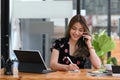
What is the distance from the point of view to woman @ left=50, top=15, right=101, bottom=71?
3.06 meters

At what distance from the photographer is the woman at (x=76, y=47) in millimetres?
3062

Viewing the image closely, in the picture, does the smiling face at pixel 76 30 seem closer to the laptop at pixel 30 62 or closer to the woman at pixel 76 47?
the woman at pixel 76 47

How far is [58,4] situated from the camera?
14.7 ft

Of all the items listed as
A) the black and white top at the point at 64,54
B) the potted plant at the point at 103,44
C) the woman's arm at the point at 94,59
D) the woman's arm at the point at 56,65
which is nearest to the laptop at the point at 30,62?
the woman's arm at the point at 56,65

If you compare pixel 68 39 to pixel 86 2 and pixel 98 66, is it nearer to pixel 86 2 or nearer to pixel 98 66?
pixel 98 66

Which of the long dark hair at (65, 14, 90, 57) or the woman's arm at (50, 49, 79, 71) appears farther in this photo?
the long dark hair at (65, 14, 90, 57)

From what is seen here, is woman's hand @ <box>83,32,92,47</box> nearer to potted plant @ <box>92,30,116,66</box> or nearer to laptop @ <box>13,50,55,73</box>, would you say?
laptop @ <box>13,50,55,73</box>

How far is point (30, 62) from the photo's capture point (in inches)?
101

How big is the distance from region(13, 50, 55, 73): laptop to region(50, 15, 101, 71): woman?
47 centimetres

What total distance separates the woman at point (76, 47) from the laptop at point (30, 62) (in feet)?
1.53

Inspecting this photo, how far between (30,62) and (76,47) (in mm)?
753

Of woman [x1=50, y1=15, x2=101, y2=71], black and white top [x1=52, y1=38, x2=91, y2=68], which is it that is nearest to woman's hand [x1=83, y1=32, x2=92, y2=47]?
woman [x1=50, y1=15, x2=101, y2=71]

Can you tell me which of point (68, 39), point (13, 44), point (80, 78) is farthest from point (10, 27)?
point (80, 78)

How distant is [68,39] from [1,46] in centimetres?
173
